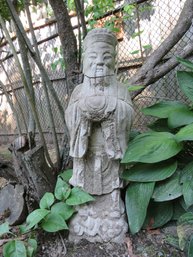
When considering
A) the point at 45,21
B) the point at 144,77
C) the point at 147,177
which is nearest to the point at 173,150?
the point at 147,177

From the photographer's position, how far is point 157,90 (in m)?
2.96

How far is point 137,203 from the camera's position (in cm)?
145

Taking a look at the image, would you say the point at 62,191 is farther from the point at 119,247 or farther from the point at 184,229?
the point at 184,229

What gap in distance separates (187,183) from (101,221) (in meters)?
0.47

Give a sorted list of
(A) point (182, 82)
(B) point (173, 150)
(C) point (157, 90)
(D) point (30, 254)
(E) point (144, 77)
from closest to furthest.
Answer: (D) point (30, 254)
(B) point (173, 150)
(A) point (182, 82)
(E) point (144, 77)
(C) point (157, 90)

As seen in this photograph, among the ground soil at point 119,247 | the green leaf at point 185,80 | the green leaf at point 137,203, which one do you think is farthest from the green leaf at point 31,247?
the green leaf at point 185,80

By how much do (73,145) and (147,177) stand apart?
15.9 inches

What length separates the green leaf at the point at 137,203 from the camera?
1.43 meters

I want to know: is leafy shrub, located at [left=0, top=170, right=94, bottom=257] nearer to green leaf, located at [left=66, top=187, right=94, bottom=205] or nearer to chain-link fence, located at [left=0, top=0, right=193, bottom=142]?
green leaf, located at [left=66, top=187, right=94, bottom=205]

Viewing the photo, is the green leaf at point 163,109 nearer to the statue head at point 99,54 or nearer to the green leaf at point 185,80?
the green leaf at point 185,80

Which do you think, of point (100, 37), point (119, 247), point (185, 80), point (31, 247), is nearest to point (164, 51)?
point (185, 80)

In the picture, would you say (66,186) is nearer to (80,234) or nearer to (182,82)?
(80,234)

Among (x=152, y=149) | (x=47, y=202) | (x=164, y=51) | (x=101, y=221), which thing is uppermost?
(x=164, y=51)

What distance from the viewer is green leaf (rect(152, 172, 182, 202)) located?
144 cm
